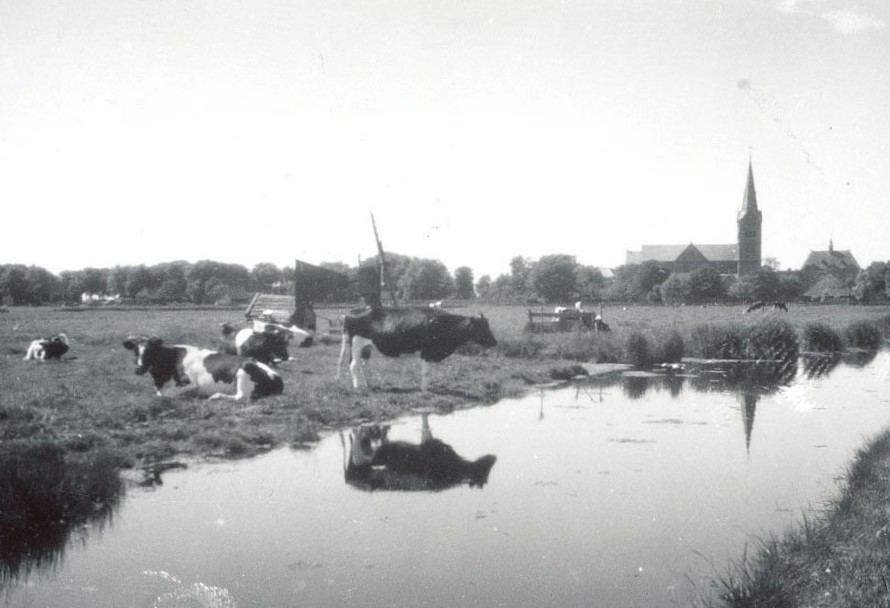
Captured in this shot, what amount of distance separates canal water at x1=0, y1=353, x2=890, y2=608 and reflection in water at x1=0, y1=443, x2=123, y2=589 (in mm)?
63

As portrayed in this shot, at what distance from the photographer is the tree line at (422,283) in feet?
77.4

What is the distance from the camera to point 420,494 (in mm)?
9406

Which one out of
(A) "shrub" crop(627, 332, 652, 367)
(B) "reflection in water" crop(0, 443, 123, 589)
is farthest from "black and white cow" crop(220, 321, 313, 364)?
(A) "shrub" crop(627, 332, 652, 367)

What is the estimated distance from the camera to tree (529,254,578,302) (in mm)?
87000

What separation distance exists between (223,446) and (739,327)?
2552 cm

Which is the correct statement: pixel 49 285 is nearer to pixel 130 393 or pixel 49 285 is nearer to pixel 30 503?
pixel 130 393

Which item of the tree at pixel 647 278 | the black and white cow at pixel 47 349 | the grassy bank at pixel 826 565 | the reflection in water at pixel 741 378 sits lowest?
the reflection in water at pixel 741 378

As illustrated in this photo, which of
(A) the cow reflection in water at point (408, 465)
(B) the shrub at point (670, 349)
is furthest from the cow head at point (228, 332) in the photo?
(B) the shrub at point (670, 349)

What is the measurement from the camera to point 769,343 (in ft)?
102

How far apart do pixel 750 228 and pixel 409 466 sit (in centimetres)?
16765

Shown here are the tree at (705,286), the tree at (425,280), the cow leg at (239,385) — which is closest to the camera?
the cow leg at (239,385)

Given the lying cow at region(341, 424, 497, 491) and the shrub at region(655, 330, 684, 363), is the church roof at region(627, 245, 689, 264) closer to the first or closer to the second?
the shrub at region(655, 330, 684, 363)

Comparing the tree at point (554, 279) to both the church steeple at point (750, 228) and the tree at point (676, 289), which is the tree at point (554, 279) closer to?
the tree at point (676, 289)

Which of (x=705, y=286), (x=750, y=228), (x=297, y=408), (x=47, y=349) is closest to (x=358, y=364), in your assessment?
(x=297, y=408)
